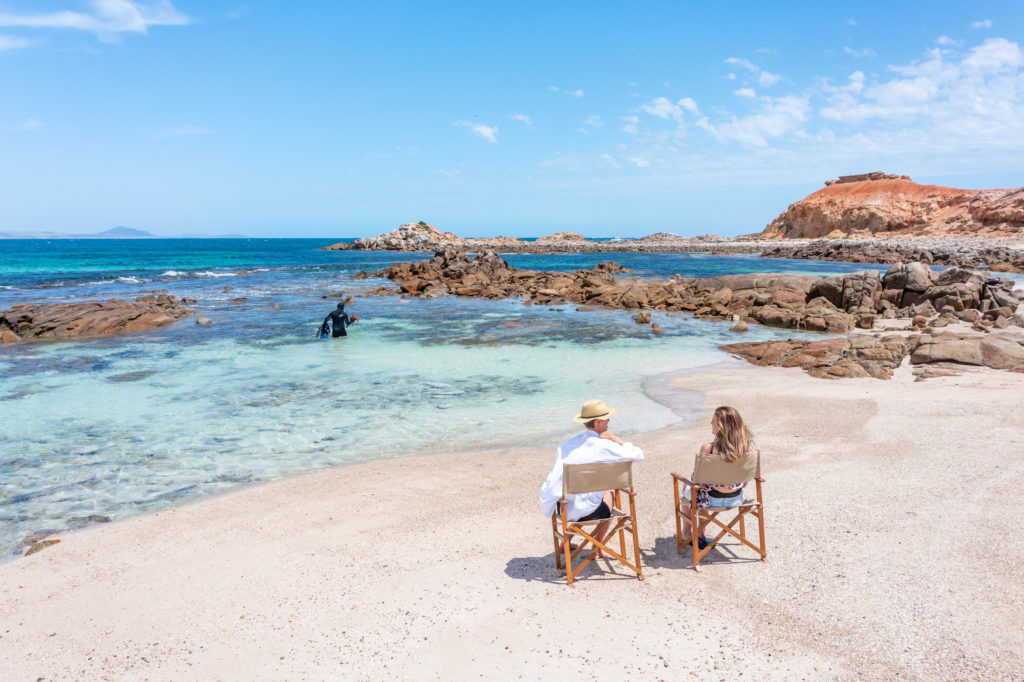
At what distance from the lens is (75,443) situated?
9.29 metres

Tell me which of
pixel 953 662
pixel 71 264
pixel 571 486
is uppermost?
pixel 71 264

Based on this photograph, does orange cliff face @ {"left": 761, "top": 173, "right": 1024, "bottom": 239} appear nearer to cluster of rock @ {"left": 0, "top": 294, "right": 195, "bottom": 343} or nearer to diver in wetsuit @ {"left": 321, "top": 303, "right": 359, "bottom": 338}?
diver in wetsuit @ {"left": 321, "top": 303, "right": 359, "bottom": 338}

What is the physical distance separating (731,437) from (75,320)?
889 inches

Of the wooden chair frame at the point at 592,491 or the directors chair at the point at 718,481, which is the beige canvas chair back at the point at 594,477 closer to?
the wooden chair frame at the point at 592,491

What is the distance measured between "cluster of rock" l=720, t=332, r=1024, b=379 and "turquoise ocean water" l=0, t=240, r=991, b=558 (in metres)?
2.11

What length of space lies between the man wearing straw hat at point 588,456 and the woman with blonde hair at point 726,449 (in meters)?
0.69

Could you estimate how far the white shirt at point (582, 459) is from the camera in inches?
193

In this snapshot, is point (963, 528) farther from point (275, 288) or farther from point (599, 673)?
point (275, 288)

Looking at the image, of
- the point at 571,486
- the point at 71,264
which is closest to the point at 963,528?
the point at 571,486

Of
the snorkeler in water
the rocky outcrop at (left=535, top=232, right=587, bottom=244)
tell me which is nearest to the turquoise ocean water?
the snorkeler in water

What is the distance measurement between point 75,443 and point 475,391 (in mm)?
6741

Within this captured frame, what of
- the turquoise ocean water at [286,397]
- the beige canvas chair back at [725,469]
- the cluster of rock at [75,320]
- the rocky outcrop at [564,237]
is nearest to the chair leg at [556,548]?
the beige canvas chair back at [725,469]

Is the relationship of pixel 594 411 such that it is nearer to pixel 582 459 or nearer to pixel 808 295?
pixel 582 459

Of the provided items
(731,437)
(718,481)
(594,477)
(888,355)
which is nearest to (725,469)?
(718,481)
